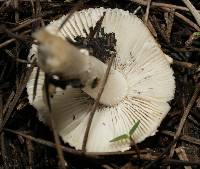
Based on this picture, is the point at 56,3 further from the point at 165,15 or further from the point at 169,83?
the point at 169,83

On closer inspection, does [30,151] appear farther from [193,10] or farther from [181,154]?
[193,10]

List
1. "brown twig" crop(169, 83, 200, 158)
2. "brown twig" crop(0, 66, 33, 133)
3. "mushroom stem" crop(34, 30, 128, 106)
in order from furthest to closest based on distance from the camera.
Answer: "brown twig" crop(0, 66, 33, 133) < "brown twig" crop(169, 83, 200, 158) < "mushroom stem" crop(34, 30, 128, 106)

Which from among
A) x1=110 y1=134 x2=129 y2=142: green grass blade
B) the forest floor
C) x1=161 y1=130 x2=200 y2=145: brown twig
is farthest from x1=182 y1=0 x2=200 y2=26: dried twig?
x1=110 y1=134 x2=129 y2=142: green grass blade

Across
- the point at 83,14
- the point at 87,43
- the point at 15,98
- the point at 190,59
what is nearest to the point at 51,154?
the point at 15,98

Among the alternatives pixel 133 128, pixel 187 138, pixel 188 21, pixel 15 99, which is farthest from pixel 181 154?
pixel 15 99

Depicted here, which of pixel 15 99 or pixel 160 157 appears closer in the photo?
pixel 160 157

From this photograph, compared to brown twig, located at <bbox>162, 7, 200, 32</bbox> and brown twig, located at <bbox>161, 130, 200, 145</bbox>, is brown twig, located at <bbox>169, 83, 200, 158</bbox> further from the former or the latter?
brown twig, located at <bbox>162, 7, 200, 32</bbox>
